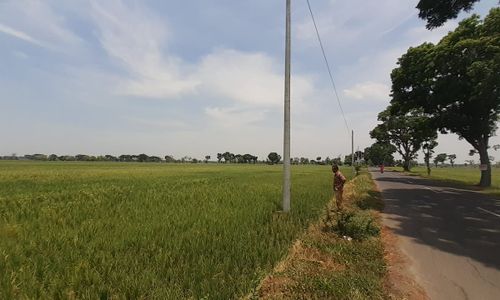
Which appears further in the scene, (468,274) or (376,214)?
(376,214)

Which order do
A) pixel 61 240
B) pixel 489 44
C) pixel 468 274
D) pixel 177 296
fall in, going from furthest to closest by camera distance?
pixel 489 44 < pixel 61 240 < pixel 468 274 < pixel 177 296

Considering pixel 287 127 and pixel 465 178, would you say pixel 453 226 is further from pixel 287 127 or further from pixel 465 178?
pixel 465 178

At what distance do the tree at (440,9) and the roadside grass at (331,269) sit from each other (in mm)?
9812

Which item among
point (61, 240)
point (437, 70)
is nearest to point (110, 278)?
point (61, 240)

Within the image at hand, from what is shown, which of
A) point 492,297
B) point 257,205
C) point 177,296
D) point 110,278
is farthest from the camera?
point 257,205

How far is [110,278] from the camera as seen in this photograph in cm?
493

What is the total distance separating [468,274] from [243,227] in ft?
14.9

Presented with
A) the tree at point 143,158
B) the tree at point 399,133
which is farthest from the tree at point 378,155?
the tree at point 143,158

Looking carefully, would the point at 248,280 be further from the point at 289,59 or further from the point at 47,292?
the point at 289,59

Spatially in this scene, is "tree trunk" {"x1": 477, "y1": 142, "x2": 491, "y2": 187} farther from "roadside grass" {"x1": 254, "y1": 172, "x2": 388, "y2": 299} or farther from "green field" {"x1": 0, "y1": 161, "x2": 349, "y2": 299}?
"roadside grass" {"x1": 254, "y1": 172, "x2": 388, "y2": 299}

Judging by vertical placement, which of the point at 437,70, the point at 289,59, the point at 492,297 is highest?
the point at 437,70

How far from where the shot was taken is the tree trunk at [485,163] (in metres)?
28.8

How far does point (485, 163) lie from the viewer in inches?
1140

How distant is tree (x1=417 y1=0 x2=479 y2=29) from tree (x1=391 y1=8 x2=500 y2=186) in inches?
323
